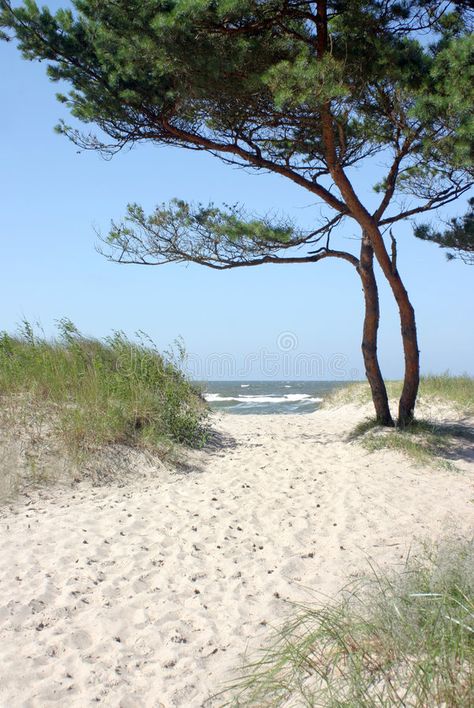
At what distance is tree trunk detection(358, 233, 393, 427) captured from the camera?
35.2ft

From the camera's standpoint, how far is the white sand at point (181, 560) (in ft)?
10.8

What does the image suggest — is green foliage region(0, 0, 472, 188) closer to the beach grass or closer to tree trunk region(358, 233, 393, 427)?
tree trunk region(358, 233, 393, 427)

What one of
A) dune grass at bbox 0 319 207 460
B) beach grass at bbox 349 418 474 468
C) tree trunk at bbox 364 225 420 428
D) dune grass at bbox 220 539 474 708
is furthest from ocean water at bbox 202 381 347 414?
dune grass at bbox 220 539 474 708

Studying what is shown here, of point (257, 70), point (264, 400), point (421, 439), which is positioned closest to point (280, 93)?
point (257, 70)

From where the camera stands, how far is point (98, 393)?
8.42 m

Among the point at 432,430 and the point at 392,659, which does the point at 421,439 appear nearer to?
the point at 432,430

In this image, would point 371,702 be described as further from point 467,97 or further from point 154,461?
point 467,97

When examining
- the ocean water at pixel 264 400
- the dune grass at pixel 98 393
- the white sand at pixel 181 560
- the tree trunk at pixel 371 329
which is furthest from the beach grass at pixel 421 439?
the ocean water at pixel 264 400

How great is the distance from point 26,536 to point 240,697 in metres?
2.83

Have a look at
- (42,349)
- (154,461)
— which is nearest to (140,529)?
(154,461)

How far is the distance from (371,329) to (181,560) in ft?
22.8

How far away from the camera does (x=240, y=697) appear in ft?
9.66

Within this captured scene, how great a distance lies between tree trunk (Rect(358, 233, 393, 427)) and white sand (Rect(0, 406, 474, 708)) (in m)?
2.49

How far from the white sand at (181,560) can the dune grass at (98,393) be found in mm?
817
